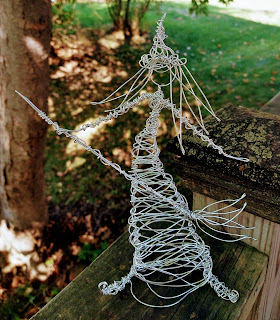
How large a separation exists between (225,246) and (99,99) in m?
5.54

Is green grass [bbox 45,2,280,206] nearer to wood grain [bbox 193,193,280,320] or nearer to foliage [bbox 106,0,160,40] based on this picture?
foliage [bbox 106,0,160,40]

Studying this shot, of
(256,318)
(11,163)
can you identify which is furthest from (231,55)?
(256,318)

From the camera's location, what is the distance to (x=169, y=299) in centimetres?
150

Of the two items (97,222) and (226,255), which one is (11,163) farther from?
(226,255)

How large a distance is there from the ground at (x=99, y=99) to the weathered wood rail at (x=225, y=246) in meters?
2.59

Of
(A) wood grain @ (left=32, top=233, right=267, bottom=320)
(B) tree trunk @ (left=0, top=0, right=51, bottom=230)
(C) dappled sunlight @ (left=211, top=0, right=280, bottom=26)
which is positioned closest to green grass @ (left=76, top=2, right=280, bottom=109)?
(C) dappled sunlight @ (left=211, top=0, right=280, bottom=26)

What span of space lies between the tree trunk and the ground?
31.3 inches

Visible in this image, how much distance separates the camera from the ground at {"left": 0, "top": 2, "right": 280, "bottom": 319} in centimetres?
424

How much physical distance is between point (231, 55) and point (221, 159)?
26.3ft

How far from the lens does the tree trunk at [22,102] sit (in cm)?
287

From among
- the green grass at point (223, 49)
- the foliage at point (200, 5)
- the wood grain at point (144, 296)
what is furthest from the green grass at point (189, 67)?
the wood grain at point (144, 296)

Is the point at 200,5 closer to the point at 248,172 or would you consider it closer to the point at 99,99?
the point at 99,99

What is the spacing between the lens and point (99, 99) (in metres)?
6.82

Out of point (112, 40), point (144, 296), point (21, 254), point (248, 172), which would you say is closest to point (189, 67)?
point (112, 40)
